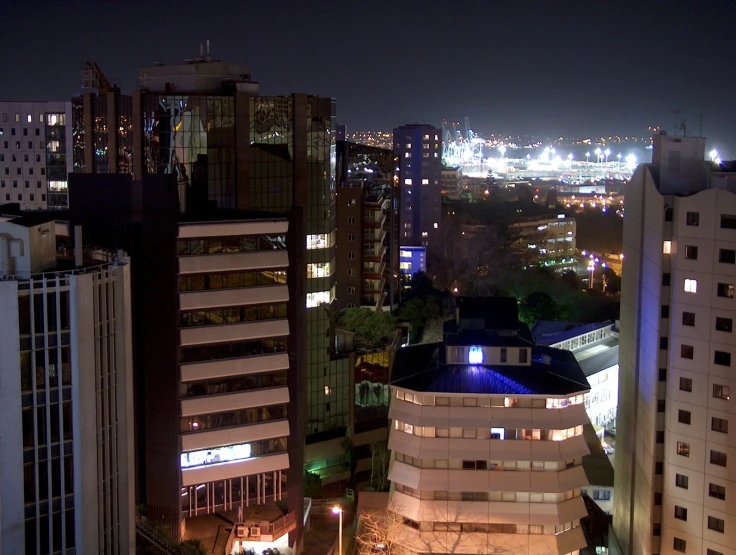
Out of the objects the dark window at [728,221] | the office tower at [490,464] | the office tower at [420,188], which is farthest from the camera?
the office tower at [420,188]

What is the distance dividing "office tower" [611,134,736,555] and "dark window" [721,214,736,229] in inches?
1.1

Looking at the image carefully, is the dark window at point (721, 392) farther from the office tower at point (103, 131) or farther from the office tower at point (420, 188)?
the office tower at point (420, 188)

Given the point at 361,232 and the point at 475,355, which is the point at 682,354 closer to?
the point at 475,355

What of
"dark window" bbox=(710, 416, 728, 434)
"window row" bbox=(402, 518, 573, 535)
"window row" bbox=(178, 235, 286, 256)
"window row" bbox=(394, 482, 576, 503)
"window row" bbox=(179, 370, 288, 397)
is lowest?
"window row" bbox=(402, 518, 573, 535)

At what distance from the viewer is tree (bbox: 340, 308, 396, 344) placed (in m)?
40.3

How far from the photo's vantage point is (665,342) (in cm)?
2684

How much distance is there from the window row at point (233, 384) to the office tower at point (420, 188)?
5528cm

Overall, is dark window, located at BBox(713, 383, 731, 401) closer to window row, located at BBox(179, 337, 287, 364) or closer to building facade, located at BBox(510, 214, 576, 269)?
window row, located at BBox(179, 337, 287, 364)

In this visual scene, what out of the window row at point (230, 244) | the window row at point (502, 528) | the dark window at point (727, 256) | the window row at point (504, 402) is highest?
the window row at point (230, 244)

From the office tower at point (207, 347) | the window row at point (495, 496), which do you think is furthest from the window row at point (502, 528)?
the office tower at point (207, 347)

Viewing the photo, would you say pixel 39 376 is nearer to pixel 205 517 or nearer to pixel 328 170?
pixel 205 517

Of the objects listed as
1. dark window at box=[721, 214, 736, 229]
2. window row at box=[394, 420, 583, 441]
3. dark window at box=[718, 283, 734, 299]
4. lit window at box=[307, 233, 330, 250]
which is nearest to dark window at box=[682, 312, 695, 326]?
dark window at box=[718, 283, 734, 299]

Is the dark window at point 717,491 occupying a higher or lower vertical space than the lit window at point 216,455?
lower

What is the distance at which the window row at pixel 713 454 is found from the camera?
25.4 metres
